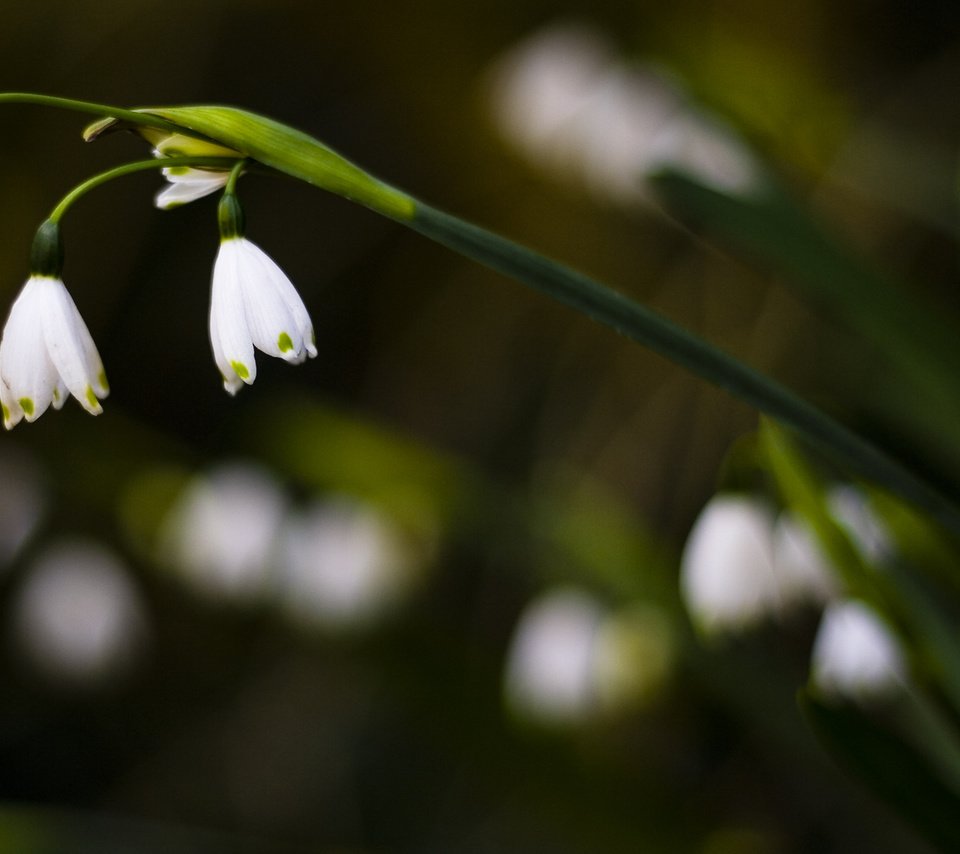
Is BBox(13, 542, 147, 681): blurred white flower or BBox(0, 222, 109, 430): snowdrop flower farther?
BBox(13, 542, 147, 681): blurred white flower

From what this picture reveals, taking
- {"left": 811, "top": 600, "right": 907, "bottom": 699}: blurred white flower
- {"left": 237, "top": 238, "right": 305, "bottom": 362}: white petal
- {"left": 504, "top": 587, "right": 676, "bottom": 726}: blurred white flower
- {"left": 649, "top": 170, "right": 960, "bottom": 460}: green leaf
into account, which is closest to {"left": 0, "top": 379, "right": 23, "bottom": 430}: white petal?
{"left": 237, "top": 238, "right": 305, "bottom": 362}: white petal

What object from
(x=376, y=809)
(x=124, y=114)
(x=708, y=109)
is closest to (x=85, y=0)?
(x=708, y=109)

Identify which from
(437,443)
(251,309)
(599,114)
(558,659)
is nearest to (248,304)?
(251,309)

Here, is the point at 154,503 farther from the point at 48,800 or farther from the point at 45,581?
the point at 48,800

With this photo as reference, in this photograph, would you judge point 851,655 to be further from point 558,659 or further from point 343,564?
point 343,564

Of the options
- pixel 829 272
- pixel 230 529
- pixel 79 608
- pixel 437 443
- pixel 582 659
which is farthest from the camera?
pixel 437 443

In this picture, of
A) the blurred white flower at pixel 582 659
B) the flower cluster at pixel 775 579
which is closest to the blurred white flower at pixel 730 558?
the flower cluster at pixel 775 579

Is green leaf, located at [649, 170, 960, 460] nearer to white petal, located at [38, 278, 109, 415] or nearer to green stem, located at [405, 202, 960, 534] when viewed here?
green stem, located at [405, 202, 960, 534]
